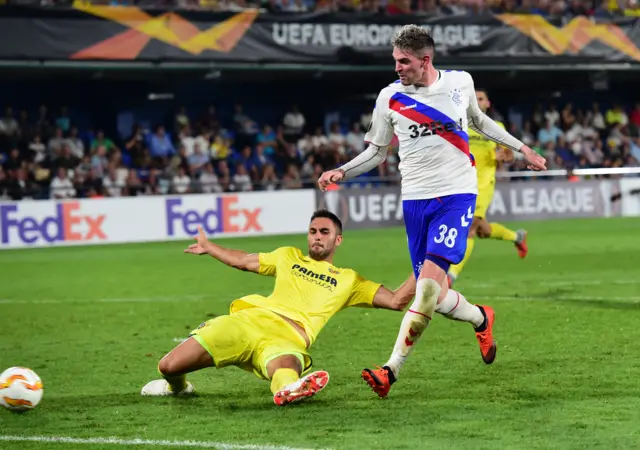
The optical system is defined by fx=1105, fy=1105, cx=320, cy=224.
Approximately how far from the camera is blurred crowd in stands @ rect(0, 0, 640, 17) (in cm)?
2513

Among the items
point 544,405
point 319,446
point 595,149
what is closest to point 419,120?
point 544,405

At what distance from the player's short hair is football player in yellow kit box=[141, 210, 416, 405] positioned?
1.12 metres

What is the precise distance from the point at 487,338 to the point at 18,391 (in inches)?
120

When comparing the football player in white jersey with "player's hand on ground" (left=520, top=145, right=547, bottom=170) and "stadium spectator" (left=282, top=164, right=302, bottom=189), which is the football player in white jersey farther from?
"stadium spectator" (left=282, top=164, right=302, bottom=189)

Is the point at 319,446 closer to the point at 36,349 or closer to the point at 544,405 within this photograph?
the point at 544,405

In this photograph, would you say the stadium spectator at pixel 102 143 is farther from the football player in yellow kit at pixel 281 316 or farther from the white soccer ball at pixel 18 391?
the white soccer ball at pixel 18 391

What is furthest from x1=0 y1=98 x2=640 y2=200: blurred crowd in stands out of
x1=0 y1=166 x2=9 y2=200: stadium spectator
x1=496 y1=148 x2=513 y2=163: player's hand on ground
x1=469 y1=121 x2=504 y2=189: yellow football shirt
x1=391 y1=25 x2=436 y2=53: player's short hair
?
x1=391 y1=25 x2=436 y2=53: player's short hair

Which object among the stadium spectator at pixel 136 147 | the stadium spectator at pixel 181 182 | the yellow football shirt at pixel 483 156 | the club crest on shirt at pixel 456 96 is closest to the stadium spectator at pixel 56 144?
the stadium spectator at pixel 136 147

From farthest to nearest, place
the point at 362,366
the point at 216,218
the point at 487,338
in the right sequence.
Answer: the point at 216,218, the point at 362,366, the point at 487,338

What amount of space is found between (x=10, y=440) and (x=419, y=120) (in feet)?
9.94

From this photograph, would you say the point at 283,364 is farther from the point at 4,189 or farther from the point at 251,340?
the point at 4,189

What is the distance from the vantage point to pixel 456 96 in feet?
22.3

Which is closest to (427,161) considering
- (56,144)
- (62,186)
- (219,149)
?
(62,186)

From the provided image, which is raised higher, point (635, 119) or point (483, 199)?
point (483, 199)
